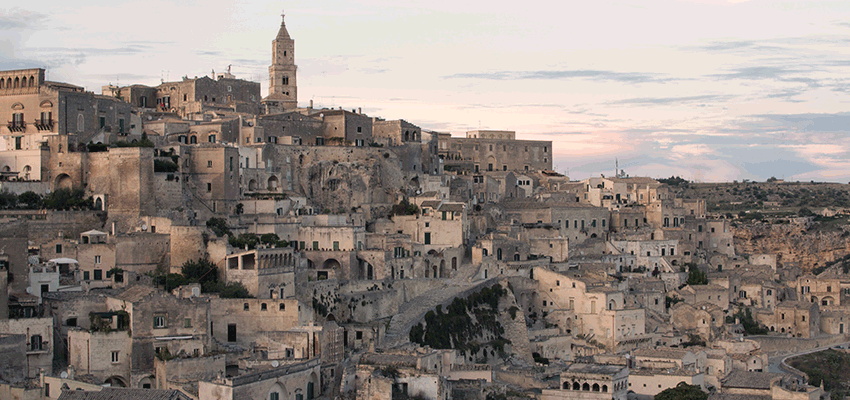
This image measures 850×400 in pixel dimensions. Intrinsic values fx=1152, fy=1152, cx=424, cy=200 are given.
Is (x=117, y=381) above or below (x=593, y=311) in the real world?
below

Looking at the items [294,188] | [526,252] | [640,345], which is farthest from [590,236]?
[294,188]

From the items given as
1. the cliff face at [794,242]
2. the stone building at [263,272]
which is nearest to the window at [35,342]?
the stone building at [263,272]

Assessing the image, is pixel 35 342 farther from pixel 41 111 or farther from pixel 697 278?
pixel 697 278

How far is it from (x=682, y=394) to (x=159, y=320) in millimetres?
20154

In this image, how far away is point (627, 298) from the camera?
57031 millimetres

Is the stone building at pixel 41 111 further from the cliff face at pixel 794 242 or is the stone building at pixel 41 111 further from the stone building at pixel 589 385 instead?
the cliff face at pixel 794 242

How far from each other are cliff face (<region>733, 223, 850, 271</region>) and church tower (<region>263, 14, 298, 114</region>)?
35207 millimetres

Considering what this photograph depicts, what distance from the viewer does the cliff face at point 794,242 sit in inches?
3433

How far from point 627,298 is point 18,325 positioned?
29.8 m

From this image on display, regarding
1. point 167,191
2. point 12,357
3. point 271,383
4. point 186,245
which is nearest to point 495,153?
point 167,191

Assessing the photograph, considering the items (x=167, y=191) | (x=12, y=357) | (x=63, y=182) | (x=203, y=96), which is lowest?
(x=12, y=357)

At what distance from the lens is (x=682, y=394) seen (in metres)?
44.9

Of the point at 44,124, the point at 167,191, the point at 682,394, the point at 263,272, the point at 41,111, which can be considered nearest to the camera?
the point at 682,394

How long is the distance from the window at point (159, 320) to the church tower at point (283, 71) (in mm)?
36855
